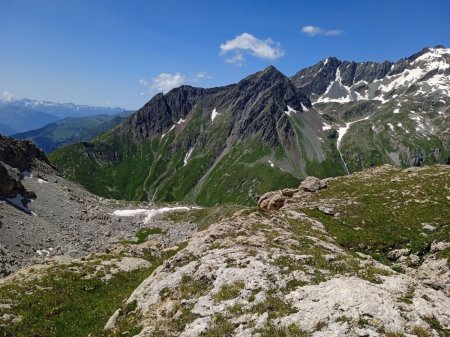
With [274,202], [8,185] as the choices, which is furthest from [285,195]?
[8,185]

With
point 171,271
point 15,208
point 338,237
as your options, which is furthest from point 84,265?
point 15,208

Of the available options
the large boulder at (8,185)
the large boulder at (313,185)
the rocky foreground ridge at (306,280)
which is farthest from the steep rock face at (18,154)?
the rocky foreground ridge at (306,280)

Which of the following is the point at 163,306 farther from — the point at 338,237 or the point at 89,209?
the point at 89,209

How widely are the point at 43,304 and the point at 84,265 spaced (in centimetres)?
975

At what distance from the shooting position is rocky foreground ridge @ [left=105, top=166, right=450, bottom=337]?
61.5 ft

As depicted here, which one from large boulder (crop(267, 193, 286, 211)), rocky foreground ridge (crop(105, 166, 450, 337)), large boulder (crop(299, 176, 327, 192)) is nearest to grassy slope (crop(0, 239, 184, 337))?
rocky foreground ridge (crop(105, 166, 450, 337))

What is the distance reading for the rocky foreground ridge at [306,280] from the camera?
1875cm

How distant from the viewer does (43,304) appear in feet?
103

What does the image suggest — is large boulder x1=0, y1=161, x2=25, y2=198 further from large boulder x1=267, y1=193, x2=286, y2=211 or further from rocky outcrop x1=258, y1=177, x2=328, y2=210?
large boulder x1=267, y1=193, x2=286, y2=211

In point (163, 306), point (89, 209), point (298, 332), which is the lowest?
point (89, 209)

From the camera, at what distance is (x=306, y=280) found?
2350cm

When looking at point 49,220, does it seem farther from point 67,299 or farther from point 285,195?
point 67,299

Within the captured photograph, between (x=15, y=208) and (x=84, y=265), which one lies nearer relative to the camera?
(x=84, y=265)

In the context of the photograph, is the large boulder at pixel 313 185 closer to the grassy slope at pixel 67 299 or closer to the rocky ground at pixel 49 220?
the grassy slope at pixel 67 299
